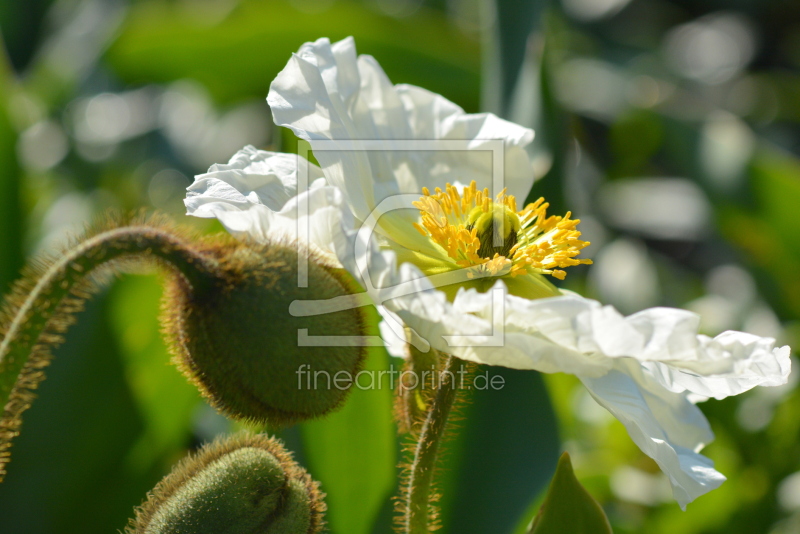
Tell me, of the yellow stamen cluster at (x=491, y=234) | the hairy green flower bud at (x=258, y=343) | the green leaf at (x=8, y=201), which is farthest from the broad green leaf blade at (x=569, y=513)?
the green leaf at (x=8, y=201)

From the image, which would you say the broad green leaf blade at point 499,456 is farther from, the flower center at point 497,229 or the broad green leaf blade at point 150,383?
the broad green leaf blade at point 150,383

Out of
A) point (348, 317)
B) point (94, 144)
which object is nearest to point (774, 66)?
point (94, 144)

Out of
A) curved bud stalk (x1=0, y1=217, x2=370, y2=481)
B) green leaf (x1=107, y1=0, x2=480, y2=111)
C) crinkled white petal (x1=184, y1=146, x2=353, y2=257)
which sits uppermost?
crinkled white petal (x1=184, y1=146, x2=353, y2=257)

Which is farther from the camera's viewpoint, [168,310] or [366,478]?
[366,478]

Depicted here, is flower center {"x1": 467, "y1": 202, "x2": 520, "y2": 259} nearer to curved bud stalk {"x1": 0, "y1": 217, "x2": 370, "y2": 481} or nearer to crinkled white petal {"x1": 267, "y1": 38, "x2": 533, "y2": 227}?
crinkled white petal {"x1": 267, "y1": 38, "x2": 533, "y2": 227}

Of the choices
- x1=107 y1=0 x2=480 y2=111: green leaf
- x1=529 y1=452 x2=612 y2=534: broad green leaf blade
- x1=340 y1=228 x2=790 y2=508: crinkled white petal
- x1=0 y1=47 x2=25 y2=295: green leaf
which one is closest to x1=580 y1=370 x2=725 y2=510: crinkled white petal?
x1=340 y1=228 x2=790 y2=508: crinkled white petal

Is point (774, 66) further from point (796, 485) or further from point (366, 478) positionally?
point (366, 478)
